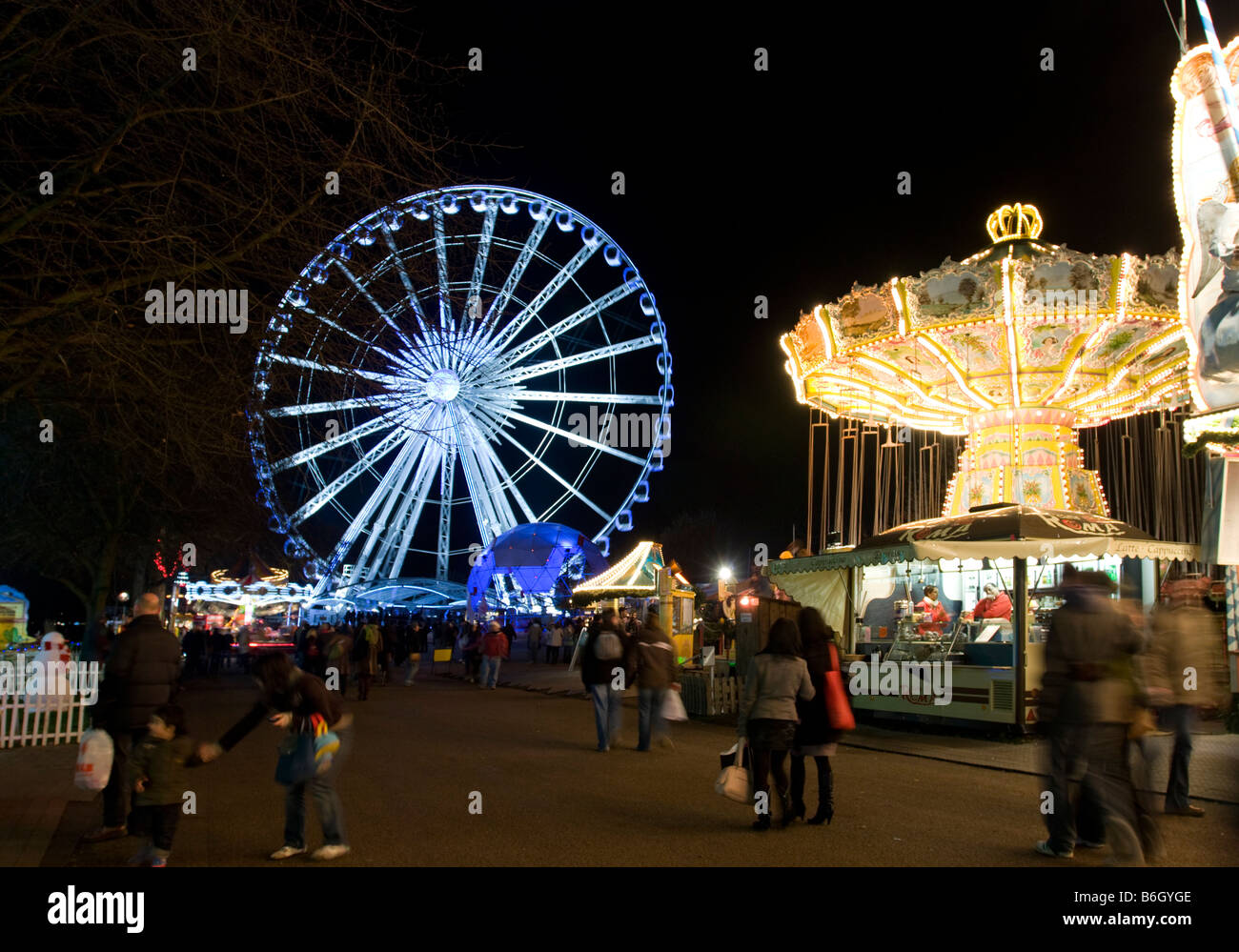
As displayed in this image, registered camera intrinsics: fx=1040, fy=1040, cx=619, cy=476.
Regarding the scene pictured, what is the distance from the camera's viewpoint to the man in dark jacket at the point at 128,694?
259 inches

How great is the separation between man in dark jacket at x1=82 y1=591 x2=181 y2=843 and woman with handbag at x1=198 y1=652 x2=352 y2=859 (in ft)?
4.00

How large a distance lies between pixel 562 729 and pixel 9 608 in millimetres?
18706

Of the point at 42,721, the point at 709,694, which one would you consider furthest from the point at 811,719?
the point at 42,721

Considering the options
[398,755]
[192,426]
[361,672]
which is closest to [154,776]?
[192,426]

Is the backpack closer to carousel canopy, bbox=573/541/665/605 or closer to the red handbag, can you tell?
the red handbag

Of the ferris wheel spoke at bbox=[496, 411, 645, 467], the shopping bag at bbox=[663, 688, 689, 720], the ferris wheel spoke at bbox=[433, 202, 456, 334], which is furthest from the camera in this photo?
the ferris wheel spoke at bbox=[496, 411, 645, 467]

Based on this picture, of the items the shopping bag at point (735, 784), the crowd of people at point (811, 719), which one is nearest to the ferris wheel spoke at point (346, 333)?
the crowd of people at point (811, 719)

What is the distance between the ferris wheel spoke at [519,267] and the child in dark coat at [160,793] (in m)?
20.0

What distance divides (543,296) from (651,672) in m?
17.7

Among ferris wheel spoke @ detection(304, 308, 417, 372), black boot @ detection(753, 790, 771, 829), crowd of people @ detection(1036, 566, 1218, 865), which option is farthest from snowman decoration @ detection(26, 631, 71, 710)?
crowd of people @ detection(1036, 566, 1218, 865)

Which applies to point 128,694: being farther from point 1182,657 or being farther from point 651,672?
point 1182,657

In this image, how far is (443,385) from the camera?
26.2 meters

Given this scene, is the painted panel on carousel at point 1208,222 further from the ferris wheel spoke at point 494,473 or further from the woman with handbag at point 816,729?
the ferris wheel spoke at point 494,473

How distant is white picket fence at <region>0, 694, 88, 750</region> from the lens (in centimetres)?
1145
